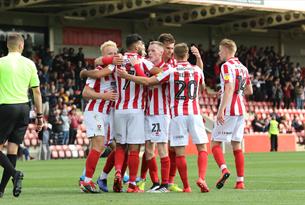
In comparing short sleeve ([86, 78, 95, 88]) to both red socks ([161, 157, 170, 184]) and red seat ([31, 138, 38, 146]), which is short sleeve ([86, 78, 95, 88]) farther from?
red seat ([31, 138, 38, 146])

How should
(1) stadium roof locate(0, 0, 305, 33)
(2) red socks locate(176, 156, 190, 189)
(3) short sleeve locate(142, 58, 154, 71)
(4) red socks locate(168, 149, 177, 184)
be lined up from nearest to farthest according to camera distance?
1. (2) red socks locate(176, 156, 190, 189)
2. (3) short sleeve locate(142, 58, 154, 71)
3. (4) red socks locate(168, 149, 177, 184)
4. (1) stadium roof locate(0, 0, 305, 33)

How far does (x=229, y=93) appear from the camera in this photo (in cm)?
1288

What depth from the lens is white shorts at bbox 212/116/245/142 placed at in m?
13.1

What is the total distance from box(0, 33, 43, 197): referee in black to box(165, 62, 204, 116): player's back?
189 centimetres

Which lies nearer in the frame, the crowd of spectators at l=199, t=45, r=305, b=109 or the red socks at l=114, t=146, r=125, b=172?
the red socks at l=114, t=146, r=125, b=172

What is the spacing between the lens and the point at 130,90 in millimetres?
12273

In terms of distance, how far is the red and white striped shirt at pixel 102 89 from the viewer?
40.3 ft

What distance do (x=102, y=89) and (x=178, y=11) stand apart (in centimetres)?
3275

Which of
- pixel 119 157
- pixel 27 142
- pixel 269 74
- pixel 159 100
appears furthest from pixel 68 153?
pixel 159 100

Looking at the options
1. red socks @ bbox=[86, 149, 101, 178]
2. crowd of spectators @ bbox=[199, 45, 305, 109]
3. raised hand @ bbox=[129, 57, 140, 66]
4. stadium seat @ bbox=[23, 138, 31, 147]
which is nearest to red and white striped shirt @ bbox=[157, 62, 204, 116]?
raised hand @ bbox=[129, 57, 140, 66]

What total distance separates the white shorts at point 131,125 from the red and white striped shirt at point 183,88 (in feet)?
1.56

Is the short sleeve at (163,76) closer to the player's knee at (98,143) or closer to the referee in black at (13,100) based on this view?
the player's knee at (98,143)

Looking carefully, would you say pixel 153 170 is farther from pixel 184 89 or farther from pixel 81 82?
pixel 81 82

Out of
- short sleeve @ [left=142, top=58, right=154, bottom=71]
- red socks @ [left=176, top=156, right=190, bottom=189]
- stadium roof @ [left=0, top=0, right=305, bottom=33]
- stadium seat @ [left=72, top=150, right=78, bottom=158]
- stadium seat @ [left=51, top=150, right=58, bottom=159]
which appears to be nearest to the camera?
red socks @ [left=176, top=156, right=190, bottom=189]
